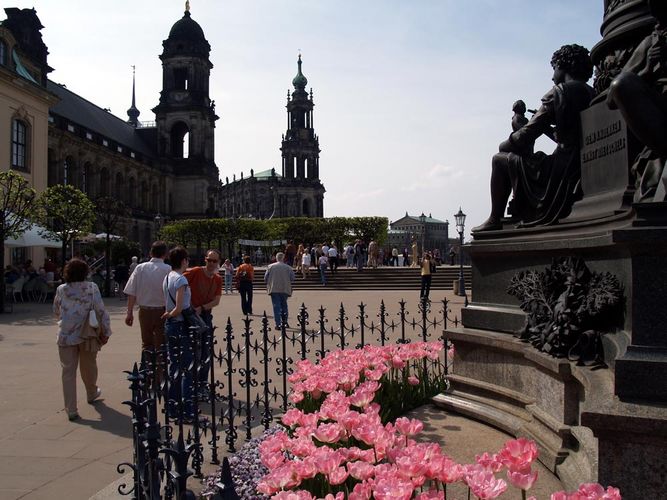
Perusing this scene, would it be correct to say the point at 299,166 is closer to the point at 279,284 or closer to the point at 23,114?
the point at 23,114

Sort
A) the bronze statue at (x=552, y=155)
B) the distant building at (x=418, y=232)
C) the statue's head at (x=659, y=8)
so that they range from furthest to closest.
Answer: the distant building at (x=418, y=232) → the bronze statue at (x=552, y=155) → the statue's head at (x=659, y=8)

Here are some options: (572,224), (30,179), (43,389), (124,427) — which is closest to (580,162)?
(572,224)

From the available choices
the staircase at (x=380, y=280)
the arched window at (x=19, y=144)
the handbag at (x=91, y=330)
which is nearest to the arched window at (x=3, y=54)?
the arched window at (x=19, y=144)

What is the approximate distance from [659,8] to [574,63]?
1.19m

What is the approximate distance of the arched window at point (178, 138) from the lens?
219 ft

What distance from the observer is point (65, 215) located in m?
24.6

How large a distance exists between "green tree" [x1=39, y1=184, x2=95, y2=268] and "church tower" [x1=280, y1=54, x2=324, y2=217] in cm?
7757

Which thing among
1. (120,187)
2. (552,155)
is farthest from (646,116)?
(120,187)

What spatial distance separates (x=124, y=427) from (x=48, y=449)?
0.82 metres

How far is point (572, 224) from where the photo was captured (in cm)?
405

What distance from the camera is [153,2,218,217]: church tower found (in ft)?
209

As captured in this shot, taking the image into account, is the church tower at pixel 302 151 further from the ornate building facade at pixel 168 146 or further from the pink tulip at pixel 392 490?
the pink tulip at pixel 392 490

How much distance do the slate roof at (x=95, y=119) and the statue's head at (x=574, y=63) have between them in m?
50.3

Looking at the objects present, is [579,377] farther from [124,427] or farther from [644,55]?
[124,427]
